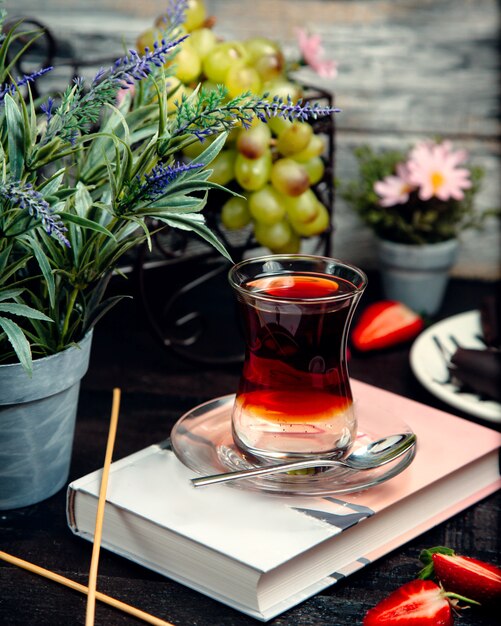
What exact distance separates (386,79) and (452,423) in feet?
2.24

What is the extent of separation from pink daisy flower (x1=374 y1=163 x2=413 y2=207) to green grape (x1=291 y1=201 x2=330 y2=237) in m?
0.18

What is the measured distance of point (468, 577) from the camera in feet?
1.99

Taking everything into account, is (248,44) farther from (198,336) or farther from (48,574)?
(48,574)

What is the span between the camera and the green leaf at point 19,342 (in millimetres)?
611

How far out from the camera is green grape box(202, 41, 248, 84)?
3.03 feet

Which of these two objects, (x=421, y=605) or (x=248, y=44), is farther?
(x=248, y=44)

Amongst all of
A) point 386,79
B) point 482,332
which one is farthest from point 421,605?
point 386,79

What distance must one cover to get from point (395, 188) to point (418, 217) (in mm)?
47

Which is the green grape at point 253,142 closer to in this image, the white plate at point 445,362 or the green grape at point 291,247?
the green grape at point 291,247

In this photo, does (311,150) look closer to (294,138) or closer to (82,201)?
(294,138)

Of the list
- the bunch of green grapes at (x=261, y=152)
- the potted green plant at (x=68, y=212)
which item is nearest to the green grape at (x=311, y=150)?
the bunch of green grapes at (x=261, y=152)

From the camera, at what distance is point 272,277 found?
0.72 m

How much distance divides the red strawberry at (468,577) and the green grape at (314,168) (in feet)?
1.56

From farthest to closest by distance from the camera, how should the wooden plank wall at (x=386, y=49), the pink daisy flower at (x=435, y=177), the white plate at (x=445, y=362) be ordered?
the wooden plank wall at (x=386, y=49)
the pink daisy flower at (x=435, y=177)
the white plate at (x=445, y=362)
